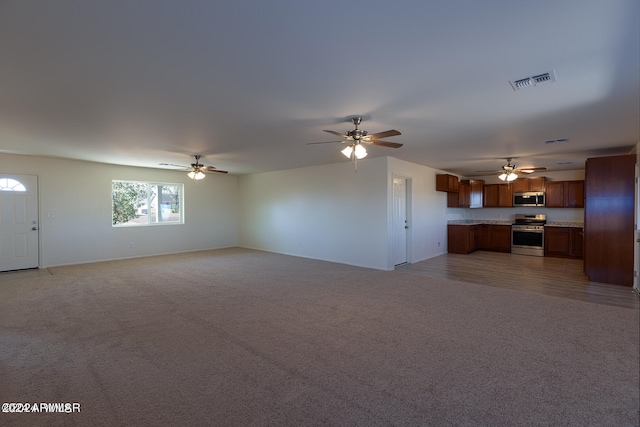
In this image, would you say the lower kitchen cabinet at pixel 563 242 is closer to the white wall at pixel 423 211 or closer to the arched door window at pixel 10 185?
the white wall at pixel 423 211

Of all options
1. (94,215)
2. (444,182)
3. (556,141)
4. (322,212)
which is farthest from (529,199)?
(94,215)

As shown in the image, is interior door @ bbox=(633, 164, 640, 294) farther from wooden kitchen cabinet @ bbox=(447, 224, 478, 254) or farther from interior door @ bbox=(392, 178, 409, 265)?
interior door @ bbox=(392, 178, 409, 265)

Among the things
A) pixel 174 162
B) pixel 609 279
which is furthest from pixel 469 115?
pixel 174 162

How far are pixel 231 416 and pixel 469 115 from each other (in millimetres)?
3742

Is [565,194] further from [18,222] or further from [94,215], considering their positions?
[18,222]

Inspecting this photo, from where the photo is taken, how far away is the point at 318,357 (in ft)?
8.97

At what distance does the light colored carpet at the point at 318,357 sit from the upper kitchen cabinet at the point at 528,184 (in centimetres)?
537

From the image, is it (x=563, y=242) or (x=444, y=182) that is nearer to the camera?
(x=563, y=242)

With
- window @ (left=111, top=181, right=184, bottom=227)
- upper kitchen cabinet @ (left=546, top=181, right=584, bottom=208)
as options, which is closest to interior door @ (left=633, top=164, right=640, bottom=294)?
upper kitchen cabinet @ (left=546, top=181, right=584, bottom=208)

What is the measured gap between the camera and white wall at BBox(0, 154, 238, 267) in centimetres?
670

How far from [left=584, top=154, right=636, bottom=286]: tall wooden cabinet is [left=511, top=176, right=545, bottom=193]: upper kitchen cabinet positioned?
320 centimetres

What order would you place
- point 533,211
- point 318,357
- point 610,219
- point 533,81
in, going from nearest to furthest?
point 533,81 < point 318,357 < point 610,219 < point 533,211

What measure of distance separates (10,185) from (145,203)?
2.61 m

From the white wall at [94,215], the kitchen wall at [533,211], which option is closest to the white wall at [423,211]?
the kitchen wall at [533,211]
